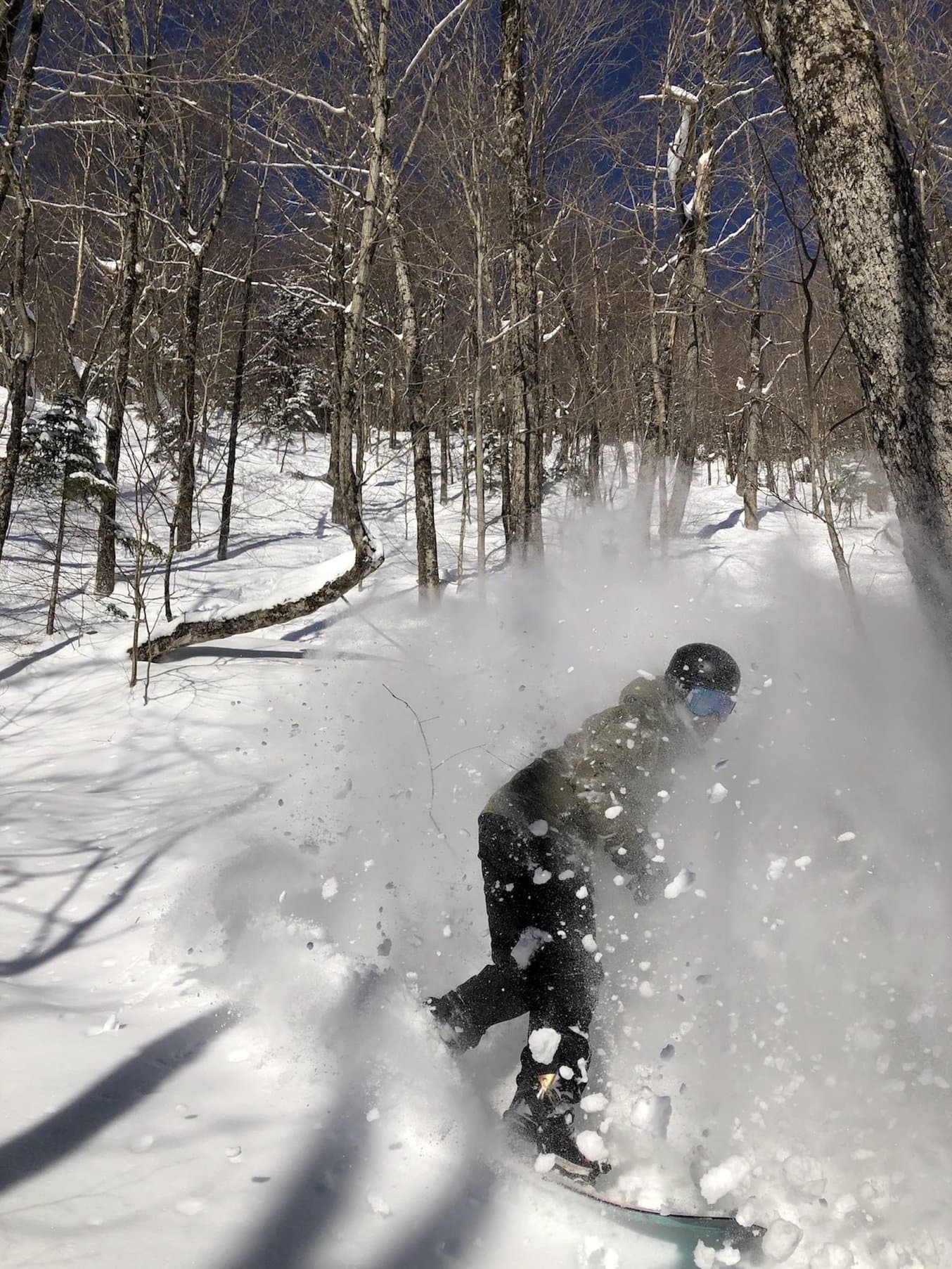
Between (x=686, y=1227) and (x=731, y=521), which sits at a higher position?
(x=731, y=521)

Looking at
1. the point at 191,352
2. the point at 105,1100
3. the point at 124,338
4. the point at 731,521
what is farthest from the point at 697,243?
the point at 105,1100

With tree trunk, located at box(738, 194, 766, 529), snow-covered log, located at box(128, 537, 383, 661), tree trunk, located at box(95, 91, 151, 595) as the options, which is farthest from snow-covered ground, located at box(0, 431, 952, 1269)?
tree trunk, located at box(738, 194, 766, 529)

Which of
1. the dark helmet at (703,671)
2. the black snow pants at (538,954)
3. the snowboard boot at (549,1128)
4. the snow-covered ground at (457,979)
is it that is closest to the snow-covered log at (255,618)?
the snow-covered ground at (457,979)

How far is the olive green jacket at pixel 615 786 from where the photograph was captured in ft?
9.41

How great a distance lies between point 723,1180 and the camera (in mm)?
2211

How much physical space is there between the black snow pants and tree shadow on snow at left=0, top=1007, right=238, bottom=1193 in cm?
94

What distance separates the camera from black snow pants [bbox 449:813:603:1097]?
251 centimetres

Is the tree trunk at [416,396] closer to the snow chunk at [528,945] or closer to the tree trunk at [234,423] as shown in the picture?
the tree trunk at [234,423]

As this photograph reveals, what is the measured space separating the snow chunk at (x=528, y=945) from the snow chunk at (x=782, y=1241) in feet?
3.23

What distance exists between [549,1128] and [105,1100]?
136cm

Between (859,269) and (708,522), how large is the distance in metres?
18.4

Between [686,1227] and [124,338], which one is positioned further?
[124,338]

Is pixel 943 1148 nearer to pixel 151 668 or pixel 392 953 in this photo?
pixel 392 953

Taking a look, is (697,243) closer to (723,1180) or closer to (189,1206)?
(723,1180)
